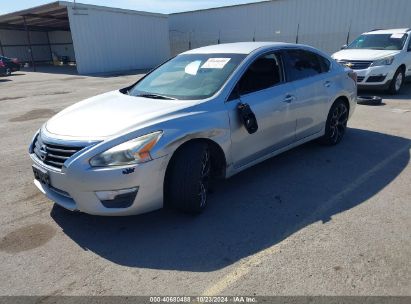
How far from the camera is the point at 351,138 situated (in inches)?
239

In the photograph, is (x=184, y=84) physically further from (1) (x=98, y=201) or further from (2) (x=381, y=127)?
(2) (x=381, y=127)

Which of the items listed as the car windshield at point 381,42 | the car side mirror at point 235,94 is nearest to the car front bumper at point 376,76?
the car windshield at point 381,42

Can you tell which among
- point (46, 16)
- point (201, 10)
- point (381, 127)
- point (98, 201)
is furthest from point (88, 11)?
point (98, 201)

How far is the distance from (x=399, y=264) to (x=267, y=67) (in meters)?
2.58

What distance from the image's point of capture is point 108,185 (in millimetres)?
2957

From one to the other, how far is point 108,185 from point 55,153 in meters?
0.64

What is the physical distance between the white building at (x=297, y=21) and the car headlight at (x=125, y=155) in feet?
64.7

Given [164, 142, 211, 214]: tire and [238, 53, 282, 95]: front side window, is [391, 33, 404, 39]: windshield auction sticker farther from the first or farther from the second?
[164, 142, 211, 214]: tire

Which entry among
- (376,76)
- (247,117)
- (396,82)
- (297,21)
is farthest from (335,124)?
(297,21)

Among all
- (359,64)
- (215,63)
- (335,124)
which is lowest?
(335,124)

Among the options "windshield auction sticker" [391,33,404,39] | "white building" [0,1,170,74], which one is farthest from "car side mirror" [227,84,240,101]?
"white building" [0,1,170,74]

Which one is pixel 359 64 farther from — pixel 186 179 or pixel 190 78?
pixel 186 179

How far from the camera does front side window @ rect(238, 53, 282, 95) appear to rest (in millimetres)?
3932

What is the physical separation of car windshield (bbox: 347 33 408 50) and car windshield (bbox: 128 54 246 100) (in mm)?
8501
